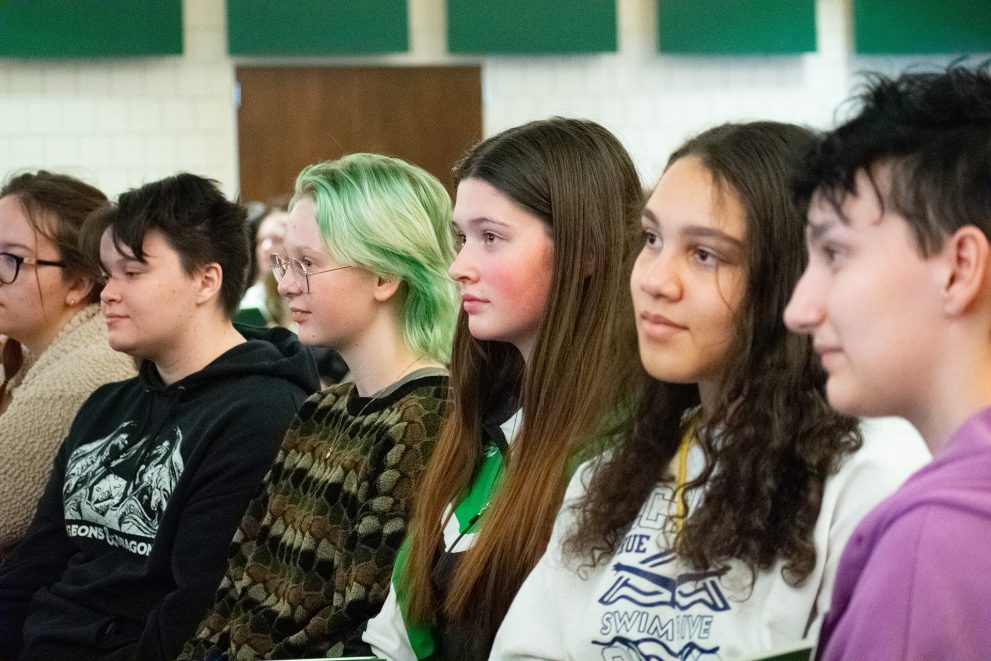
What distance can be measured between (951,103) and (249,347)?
1.92m

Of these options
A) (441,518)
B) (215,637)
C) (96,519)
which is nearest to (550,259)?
(441,518)


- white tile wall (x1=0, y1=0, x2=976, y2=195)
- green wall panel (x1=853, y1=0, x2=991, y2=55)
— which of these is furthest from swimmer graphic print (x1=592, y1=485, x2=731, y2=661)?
green wall panel (x1=853, y1=0, x2=991, y2=55)

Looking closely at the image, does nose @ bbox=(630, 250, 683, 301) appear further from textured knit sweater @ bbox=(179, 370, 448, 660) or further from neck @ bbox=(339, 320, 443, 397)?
neck @ bbox=(339, 320, 443, 397)

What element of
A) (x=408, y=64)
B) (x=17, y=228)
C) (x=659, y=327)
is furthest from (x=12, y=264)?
(x=408, y=64)

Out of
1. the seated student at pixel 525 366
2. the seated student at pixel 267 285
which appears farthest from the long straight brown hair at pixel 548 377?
the seated student at pixel 267 285

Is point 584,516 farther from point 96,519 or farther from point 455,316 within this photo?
point 96,519

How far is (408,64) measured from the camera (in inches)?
297

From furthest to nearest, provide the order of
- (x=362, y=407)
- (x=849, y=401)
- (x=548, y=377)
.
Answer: (x=362, y=407) < (x=548, y=377) < (x=849, y=401)

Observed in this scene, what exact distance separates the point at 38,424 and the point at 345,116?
4745mm

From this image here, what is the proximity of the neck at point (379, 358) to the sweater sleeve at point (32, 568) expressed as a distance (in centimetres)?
90

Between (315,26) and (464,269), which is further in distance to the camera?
(315,26)

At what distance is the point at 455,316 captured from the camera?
97.0 inches

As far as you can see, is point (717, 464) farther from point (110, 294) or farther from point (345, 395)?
point (110, 294)

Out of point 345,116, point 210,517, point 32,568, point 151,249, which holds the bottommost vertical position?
point 32,568
